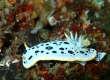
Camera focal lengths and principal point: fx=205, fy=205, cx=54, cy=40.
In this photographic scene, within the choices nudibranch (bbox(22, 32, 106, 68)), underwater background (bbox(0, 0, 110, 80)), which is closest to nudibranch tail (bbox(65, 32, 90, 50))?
nudibranch (bbox(22, 32, 106, 68))

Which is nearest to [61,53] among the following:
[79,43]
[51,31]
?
[79,43]

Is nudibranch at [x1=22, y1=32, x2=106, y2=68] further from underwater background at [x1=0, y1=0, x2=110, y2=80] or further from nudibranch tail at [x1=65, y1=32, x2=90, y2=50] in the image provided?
underwater background at [x1=0, y1=0, x2=110, y2=80]

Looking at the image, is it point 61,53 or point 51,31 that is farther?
point 51,31

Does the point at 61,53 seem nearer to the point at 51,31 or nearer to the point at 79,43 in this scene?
the point at 79,43

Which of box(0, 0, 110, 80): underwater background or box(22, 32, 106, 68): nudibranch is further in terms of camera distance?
box(0, 0, 110, 80): underwater background

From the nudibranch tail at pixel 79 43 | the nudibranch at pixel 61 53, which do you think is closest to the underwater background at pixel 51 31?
the nudibranch at pixel 61 53

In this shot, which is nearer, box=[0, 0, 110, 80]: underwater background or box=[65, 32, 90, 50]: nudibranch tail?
box=[65, 32, 90, 50]: nudibranch tail

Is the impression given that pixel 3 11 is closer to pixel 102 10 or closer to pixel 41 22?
pixel 41 22

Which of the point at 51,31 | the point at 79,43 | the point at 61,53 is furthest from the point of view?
the point at 51,31
